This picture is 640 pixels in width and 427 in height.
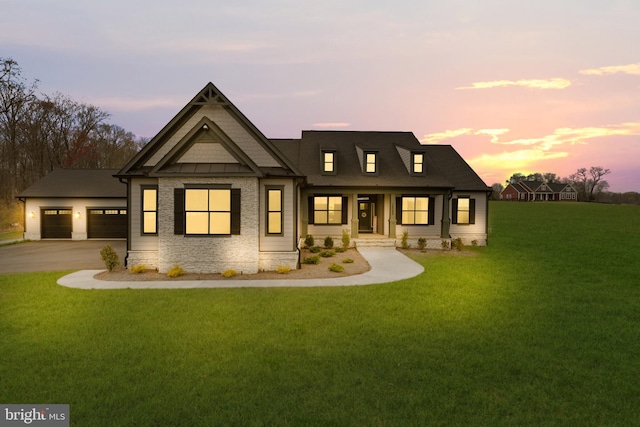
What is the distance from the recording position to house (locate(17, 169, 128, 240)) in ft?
Result: 86.2

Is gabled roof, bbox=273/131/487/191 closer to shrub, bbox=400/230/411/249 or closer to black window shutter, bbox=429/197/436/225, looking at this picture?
black window shutter, bbox=429/197/436/225

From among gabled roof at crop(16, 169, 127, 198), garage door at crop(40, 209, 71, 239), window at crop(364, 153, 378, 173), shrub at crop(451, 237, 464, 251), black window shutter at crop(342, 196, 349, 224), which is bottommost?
shrub at crop(451, 237, 464, 251)

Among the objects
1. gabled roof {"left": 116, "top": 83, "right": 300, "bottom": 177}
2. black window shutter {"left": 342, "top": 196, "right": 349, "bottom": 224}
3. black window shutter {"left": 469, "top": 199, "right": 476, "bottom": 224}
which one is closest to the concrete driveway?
gabled roof {"left": 116, "top": 83, "right": 300, "bottom": 177}

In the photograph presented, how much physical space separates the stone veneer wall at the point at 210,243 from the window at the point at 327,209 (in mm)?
8625

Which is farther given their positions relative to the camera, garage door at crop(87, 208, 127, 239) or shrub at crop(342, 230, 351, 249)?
garage door at crop(87, 208, 127, 239)

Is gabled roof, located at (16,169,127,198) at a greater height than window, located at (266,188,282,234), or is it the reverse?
gabled roof, located at (16,169,127,198)

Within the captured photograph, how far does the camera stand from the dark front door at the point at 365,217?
83.7 ft

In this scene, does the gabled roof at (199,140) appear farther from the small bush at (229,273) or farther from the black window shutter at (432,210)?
the black window shutter at (432,210)

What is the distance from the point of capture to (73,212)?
2648 centimetres

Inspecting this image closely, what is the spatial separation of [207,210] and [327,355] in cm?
988

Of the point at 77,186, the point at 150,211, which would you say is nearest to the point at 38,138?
the point at 77,186

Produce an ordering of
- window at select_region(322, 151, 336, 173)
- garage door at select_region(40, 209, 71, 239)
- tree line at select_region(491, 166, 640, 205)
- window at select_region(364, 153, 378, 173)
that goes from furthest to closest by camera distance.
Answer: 1. tree line at select_region(491, 166, 640, 205)
2. garage door at select_region(40, 209, 71, 239)
3. window at select_region(364, 153, 378, 173)
4. window at select_region(322, 151, 336, 173)

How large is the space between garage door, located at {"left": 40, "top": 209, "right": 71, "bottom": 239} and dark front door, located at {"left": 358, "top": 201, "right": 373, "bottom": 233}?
21227 mm

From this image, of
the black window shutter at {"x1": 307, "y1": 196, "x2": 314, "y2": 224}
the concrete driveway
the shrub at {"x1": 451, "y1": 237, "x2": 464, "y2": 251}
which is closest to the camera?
the concrete driveway
